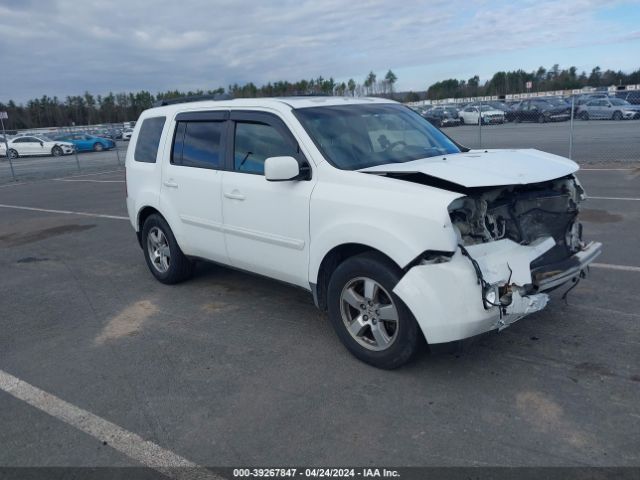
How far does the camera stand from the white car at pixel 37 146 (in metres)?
35.2

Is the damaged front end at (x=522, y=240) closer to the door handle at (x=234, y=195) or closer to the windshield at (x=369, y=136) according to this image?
the windshield at (x=369, y=136)

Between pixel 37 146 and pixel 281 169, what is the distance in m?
36.3

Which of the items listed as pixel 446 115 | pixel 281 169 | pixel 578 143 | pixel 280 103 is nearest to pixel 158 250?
pixel 280 103

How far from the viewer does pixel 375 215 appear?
382cm

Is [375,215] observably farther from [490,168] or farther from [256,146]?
[256,146]

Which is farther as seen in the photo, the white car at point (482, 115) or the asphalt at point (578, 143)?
the white car at point (482, 115)

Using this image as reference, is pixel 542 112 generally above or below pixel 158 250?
above

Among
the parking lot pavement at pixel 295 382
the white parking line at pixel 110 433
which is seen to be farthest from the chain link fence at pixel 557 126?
the white parking line at pixel 110 433

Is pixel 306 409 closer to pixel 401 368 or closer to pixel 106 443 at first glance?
pixel 401 368

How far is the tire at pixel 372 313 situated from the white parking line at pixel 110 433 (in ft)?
4.82

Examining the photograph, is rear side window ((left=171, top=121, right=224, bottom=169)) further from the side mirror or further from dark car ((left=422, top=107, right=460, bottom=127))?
dark car ((left=422, top=107, right=460, bottom=127))

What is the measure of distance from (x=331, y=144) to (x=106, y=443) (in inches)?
105

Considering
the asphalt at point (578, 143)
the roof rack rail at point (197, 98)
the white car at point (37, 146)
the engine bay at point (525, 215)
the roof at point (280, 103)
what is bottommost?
the asphalt at point (578, 143)

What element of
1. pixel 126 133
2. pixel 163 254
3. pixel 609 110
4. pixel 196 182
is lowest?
pixel 163 254
